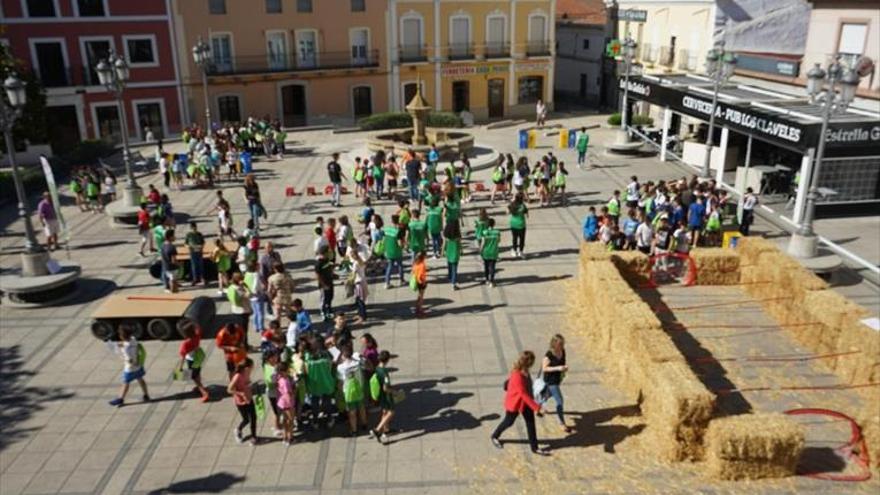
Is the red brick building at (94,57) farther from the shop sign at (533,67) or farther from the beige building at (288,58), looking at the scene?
the shop sign at (533,67)

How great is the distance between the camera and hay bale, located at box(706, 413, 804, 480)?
9.32 meters

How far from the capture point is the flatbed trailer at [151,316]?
13.6 meters

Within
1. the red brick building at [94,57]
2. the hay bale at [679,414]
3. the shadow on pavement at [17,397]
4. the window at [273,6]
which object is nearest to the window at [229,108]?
the red brick building at [94,57]

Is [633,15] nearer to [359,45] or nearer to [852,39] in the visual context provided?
[359,45]

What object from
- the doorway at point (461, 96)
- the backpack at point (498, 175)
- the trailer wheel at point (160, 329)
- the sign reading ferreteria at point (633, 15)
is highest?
the sign reading ferreteria at point (633, 15)

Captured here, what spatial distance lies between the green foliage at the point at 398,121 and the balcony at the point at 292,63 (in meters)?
3.62

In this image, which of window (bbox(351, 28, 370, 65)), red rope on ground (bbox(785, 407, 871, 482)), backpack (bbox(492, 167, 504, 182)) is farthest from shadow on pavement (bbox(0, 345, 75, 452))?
window (bbox(351, 28, 370, 65))

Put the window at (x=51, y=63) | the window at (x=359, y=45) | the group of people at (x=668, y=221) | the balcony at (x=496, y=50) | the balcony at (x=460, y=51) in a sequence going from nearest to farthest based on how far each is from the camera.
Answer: the group of people at (x=668, y=221) < the window at (x=51, y=63) < the window at (x=359, y=45) < the balcony at (x=460, y=51) < the balcony at (x=496, y=50)

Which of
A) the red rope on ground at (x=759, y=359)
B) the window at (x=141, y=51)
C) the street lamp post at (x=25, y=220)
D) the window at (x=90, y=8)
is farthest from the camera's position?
the window at (x=141, y=51)

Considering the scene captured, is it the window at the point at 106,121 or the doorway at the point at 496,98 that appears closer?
the window at the point at 106,121

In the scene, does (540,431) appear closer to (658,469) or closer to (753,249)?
(658,469)

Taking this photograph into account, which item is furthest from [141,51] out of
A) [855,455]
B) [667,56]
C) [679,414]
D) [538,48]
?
[855,455]

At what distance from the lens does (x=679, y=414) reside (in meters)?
9.70

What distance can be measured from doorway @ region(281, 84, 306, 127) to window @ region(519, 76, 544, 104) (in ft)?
46.4
